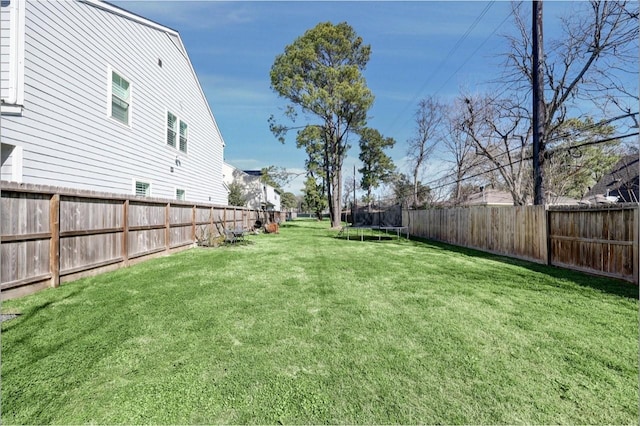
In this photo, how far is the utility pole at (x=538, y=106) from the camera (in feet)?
28.6

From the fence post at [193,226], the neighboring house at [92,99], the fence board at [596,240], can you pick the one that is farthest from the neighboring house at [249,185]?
the fence board at [596,240]

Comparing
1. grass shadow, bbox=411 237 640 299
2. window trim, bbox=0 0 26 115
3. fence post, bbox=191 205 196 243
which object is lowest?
grass shadow, bbox=411 237 640 299

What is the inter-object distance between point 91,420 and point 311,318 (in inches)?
86.2


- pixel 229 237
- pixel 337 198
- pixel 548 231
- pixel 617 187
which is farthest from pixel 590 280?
pixel 617 187

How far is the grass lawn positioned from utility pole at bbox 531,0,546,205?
4462 millimetres

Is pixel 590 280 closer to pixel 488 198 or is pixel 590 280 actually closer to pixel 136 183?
pixel 136 183

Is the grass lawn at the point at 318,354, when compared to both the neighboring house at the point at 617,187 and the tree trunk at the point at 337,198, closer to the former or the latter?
the tree trunk at the point at 337,198

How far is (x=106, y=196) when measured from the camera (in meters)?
5.77

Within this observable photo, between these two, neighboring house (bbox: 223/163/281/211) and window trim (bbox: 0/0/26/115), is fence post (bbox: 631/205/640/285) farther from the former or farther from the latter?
neighboring house (bbox: 223/163/281/211)

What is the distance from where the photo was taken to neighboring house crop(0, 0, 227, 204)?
5426 mm

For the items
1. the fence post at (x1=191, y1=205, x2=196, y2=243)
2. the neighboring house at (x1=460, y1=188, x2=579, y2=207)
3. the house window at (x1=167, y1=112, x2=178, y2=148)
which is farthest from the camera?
the neighboring house at (x1=460, y1=188, x2=579, y2=207)

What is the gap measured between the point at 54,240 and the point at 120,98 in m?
5.61

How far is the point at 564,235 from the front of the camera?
22.8 ft

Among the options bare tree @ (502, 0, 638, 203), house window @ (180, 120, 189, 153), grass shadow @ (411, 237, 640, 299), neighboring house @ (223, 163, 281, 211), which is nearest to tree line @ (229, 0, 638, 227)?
bare tree @ (502, 0, 638, 203)
